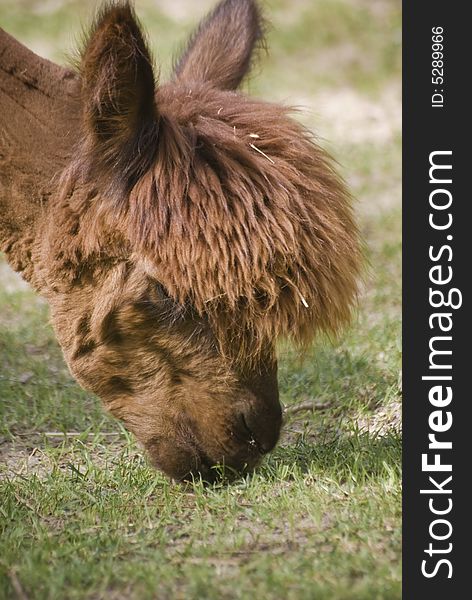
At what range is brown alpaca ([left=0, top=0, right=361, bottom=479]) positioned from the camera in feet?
10.5

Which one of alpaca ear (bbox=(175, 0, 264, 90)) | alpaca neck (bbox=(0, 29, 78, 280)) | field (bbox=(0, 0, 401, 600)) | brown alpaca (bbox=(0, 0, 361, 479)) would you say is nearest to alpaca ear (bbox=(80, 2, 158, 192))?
brown alpaca (bbox=(0, 0, 361, 479))

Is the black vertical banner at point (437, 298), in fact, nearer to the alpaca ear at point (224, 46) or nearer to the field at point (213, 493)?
the field at point (213, 493)

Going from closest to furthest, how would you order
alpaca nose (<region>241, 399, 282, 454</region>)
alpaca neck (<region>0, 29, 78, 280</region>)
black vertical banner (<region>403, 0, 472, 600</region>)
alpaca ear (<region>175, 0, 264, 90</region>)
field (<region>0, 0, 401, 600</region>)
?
field (<region>0, 0, 401, 600</region>) → black vertical banner (<region>403, 0, 472, 600</region>) → alpaca nose (<region>241, 399, 282, 454</region>) → alpaca neck (<region>0, 29, 78, 280</region>) → alpaca ear (<region>175, 0, 264, 90</region>)

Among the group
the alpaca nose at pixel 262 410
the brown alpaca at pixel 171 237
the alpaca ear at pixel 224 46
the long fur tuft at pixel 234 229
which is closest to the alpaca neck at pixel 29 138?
the brown alpaca at pixel 171 237

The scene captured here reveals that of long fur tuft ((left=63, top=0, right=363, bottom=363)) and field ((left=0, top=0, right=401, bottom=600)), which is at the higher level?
long fur tuft ((left=63, top=0, right=363, bottom=363))

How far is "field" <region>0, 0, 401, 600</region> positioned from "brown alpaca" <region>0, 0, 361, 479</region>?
238mm

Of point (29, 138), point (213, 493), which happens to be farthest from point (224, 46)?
point (213, 493)

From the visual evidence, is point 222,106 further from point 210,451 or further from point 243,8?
point 210,451

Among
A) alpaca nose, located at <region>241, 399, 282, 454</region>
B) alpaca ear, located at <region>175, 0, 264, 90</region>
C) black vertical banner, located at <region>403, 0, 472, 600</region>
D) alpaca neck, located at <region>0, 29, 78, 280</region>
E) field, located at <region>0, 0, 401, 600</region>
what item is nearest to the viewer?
field, located at <region>0, 0, 401, 600</region>

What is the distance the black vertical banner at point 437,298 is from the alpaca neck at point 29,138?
132cm

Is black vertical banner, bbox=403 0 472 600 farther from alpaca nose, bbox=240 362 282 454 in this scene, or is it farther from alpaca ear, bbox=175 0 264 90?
alpaca ear, bbox=175 0 264 90

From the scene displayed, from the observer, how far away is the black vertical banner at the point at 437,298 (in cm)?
303

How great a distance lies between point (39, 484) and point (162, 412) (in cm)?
60

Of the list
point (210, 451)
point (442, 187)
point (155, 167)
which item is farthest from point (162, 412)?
point (442, 187)
